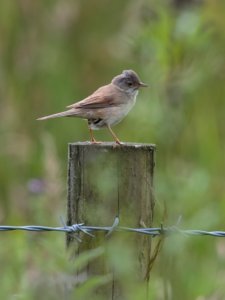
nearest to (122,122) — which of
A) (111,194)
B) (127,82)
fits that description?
(127,82)

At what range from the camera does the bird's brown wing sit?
6441 millimetres

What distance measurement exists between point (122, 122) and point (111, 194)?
17.0ft

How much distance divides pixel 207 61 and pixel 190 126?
632mm

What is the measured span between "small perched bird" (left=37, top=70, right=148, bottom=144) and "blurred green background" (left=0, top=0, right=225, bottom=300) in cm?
59

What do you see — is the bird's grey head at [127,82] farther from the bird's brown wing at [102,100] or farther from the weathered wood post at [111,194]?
the weathered wood post at [111,194]

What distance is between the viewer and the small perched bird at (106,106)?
→ 6441 millimetres

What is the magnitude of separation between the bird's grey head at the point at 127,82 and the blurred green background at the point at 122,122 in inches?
29.3

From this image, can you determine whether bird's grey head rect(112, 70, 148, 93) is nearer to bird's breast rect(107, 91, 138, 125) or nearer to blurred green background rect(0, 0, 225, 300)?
bird's breast rect(107, 91, 138, 125)

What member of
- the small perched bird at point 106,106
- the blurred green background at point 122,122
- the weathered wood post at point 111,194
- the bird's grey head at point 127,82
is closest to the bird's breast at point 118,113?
the small perched bird at point 106,106

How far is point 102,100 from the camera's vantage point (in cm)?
653

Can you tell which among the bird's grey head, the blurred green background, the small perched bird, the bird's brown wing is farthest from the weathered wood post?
the bird's grey head

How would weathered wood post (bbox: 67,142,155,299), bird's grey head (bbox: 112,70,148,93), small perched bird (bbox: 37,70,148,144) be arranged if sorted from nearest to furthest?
weathered wood post (bbox: 67,142,155,299) → small perched bird (bbox: 37,70,148,144) → bird's grey head (bbox: 112,70,148,93)

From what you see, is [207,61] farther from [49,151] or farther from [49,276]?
[49,276]

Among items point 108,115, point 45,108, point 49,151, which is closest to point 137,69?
point 45,108
